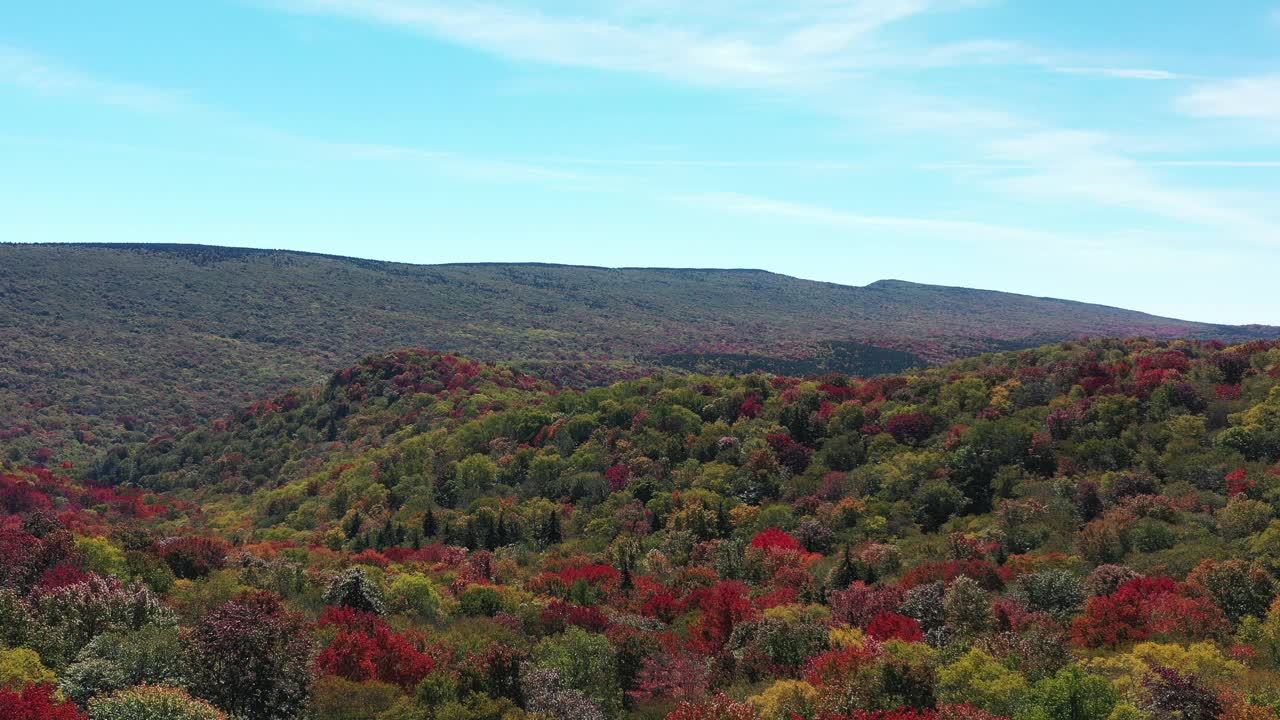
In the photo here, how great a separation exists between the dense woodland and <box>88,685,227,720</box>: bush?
0.10 metres

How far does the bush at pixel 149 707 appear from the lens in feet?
80.2

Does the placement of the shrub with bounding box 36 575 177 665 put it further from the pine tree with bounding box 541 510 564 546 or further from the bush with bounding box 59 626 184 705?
the pine tree with bounding box 541 510 564 546

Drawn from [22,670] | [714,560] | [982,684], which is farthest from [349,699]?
[714,560]

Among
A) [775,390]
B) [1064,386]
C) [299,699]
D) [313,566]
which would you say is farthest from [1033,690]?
[775,390]

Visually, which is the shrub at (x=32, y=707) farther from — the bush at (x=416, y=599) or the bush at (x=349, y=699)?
the bush at (x=416, y=599)

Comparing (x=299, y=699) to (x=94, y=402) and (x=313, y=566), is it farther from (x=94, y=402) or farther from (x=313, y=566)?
(x=94, y=402)

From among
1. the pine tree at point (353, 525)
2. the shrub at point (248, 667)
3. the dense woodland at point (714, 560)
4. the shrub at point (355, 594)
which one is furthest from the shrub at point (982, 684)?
the pine tree at point (353, 525)

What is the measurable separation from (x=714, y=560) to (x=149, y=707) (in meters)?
41.9

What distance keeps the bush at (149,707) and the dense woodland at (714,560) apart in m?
0.10

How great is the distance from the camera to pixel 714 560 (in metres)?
61.6

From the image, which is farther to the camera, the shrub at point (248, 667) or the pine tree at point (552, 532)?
the pine tree at point (552, 532)

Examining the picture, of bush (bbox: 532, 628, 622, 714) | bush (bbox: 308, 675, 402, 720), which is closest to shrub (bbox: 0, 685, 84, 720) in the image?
bush (bbox: 308, 675, 402, 720)

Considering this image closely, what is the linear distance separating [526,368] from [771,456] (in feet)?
312

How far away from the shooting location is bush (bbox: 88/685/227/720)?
24453mm
